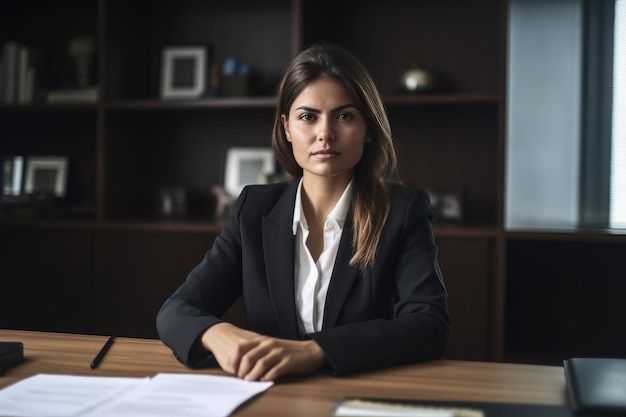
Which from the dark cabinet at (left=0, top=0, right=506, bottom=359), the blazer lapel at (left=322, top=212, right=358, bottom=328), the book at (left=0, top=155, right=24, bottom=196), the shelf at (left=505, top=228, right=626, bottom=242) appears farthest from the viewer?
the book at (left=0, top=155, right=24, bottom=196)

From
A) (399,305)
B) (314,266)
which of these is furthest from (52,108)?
(399,305)

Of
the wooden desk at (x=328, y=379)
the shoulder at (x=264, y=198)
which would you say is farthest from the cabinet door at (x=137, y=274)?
the wooden desk at (x=328, y=379)

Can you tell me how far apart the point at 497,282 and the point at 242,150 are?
1327 millimetres

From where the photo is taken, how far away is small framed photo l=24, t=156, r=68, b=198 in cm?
350

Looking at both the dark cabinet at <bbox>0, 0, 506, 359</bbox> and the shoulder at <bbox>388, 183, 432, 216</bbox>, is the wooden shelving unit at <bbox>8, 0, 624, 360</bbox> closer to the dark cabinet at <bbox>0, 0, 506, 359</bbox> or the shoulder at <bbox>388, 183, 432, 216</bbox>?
the dark cabinet at <bbox>0, 0, 506, 359</bbox>

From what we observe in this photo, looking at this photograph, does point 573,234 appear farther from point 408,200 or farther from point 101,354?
point 101,354

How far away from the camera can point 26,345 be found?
4.62 ft

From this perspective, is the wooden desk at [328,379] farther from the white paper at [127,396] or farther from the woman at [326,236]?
the woman at [326,236]

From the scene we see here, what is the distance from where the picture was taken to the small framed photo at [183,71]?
131 inches

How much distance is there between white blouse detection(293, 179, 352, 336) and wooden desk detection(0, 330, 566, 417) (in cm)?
39

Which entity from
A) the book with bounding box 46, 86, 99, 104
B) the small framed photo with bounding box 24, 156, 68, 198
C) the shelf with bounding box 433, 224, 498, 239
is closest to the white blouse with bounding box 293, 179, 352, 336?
the shelf with bounding box 433, 224, 498, 239

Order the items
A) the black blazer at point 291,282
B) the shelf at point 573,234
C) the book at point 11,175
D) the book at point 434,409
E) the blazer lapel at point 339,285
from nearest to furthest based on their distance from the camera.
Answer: the book at point 434,409, the black blazer at point 291,282, the blazer lapel at point 339,285, the shelf at point 573,234, the book at point 11,175

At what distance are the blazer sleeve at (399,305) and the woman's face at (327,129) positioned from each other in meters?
0.17

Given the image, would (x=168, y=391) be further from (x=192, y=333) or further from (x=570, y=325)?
(x=570, y=325)
